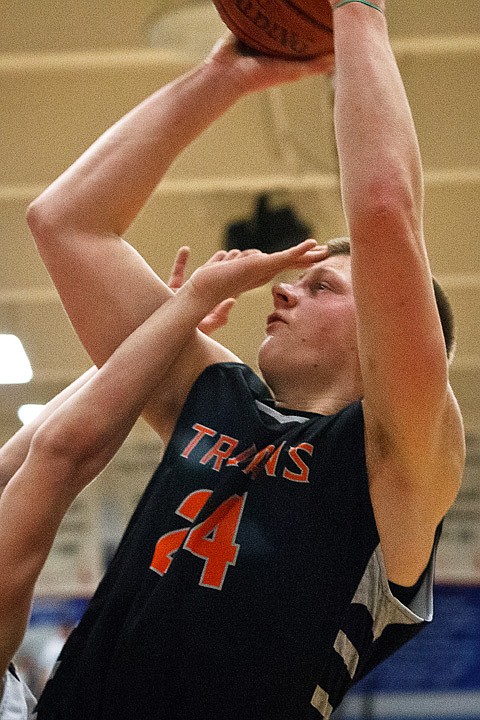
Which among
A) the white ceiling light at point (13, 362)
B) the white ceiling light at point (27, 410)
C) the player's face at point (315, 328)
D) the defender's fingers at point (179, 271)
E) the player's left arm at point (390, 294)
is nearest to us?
the player's left arm at point (390, 294)

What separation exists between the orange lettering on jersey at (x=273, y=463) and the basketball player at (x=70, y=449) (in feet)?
0.78

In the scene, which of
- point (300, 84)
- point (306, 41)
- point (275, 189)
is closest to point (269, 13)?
point (306, 41)

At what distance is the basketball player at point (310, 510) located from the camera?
157 centimetres

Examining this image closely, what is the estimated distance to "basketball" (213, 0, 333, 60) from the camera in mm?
1961

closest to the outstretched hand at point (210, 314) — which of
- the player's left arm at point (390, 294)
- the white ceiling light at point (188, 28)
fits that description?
the player's left arm at point (390, 294)

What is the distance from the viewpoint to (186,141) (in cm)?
205

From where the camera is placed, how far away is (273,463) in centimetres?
175

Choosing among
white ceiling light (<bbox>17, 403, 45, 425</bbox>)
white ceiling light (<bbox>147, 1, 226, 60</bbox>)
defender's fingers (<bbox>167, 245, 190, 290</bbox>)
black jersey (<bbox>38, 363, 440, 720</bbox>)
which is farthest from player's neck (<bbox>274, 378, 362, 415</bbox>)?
white ceiling light (<bbox>17, 403, 45, 425</bbox>)

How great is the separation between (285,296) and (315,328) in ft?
0.33

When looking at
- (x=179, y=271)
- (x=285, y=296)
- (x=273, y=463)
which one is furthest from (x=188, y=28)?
(x=273, y=463)

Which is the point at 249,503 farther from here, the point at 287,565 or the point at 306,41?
the point at 306,41

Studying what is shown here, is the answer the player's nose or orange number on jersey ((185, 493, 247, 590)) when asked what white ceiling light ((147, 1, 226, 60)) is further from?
orange number on jersey ((185, 493, 247, 590))

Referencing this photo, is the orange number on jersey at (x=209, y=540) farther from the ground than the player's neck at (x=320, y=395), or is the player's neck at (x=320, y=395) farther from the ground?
the player's neck at (x=320, y=395)

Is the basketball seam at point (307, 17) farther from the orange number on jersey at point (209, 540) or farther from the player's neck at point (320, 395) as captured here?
the orange number on jersey at point (209, 540)
